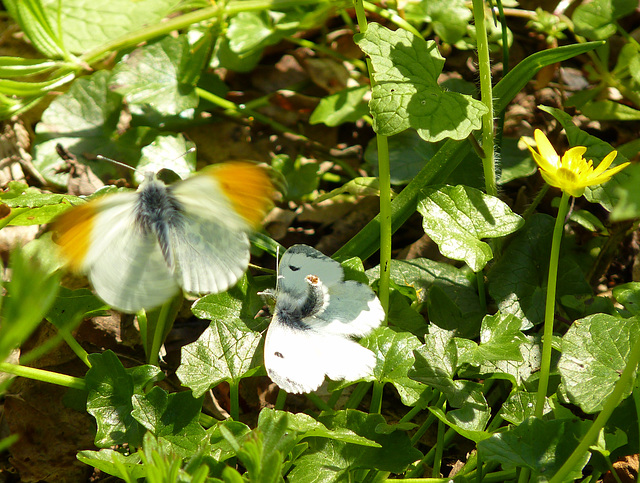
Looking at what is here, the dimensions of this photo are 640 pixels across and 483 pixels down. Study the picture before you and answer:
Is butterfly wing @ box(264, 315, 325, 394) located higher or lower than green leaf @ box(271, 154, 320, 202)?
higher

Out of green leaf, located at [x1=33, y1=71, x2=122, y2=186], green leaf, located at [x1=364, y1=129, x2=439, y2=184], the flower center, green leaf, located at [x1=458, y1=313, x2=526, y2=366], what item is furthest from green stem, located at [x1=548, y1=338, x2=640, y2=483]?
green leaf, located at [x1=33, y1=71, x2=122, y2=186]

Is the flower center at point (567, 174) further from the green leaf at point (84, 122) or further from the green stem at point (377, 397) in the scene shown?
the green leaf at point (84, 122)

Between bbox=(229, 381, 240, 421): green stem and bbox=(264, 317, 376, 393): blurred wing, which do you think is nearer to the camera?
bbox=(264, 317, 376, 393): blurred wing

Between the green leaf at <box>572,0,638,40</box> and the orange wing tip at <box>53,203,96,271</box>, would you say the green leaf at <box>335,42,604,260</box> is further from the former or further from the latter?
the orange wing tip at <box>53,203,96,271</box>

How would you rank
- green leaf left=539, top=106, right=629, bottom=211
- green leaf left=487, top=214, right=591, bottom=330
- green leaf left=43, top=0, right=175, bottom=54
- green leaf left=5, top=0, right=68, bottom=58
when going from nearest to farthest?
green leaf left=539, top=106, right=629, bottom=211, green leaf left=487, top=214, right=591, bottom=330, green leaf left=5, top=0, right=68, bottom=58, green leaf left=43, top=0, right=175, bottom=54

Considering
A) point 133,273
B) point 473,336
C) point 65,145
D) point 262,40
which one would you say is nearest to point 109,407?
point 133,273

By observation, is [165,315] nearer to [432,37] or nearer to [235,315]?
[235,315]

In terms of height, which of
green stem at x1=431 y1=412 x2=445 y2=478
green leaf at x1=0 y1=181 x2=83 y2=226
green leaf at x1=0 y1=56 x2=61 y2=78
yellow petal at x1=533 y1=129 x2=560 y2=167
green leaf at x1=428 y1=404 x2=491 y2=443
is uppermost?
yellow petal at x1=533 y1=129 x2=560 y2=167
